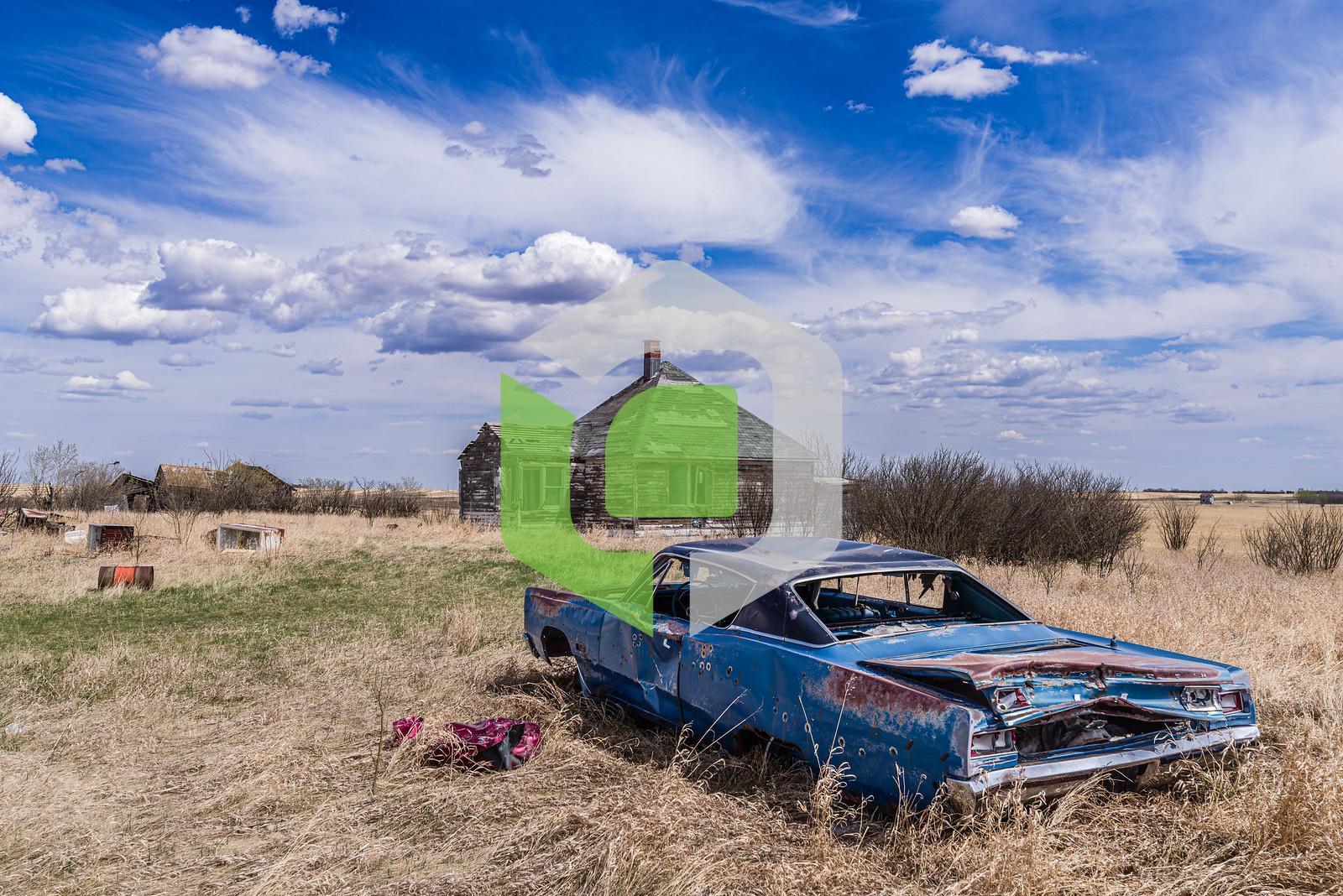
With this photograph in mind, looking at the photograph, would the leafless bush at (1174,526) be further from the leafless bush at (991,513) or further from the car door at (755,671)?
the car door at (755,671)

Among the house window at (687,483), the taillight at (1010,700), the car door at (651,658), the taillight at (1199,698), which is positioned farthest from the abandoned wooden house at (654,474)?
the taillight at (1010,700)

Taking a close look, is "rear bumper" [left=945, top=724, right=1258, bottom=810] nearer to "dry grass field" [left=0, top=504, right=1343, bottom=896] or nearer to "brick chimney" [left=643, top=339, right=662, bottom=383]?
"dry grass field" [left=0, top=504, right=1343, bottom=896]

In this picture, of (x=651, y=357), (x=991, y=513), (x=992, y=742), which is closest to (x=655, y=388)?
(x=651, y=357)

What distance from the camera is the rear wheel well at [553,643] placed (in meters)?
6.61

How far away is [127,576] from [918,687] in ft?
45.4

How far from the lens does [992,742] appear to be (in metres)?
3.42

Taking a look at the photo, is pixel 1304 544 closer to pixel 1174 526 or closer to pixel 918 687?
pixel 1174 526

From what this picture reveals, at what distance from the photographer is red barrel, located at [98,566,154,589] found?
13203 mm

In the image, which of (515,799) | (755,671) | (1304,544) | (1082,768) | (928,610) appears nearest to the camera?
(1082,768)

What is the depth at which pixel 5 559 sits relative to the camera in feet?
55.1

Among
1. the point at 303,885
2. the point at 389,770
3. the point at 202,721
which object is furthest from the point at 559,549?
the point at 303,885

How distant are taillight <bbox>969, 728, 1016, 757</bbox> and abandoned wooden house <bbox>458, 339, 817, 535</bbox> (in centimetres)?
1999

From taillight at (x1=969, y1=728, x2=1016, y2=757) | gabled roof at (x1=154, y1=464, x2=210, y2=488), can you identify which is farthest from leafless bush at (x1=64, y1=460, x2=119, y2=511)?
taillight at (x1=969, y1=728, x2=1016, y2=757)

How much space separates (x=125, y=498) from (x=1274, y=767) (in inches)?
1536
